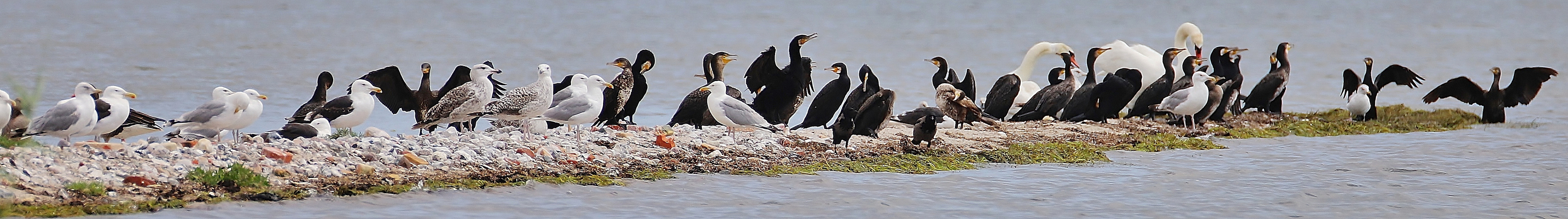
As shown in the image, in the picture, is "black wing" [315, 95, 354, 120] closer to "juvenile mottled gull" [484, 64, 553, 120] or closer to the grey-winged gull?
"juvenile mottled gull" [484, 64, 553, 120]

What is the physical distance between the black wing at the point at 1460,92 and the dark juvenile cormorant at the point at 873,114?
448 cm

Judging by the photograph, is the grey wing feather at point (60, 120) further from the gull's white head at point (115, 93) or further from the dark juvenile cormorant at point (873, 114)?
the dark juvenile cormorant at point (873, 114)

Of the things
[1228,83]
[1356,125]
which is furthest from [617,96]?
[1356,125]

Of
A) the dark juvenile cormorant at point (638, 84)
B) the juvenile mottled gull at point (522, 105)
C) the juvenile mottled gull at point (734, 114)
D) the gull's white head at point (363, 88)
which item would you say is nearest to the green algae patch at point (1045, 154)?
the juvenile mottled gull at point (734, 114)

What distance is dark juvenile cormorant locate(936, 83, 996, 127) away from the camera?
32.1 feet

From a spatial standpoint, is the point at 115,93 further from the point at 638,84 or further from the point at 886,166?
the point at 886,166

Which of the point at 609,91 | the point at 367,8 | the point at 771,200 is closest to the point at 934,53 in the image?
the point at 609,91

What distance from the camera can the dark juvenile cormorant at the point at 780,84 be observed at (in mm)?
10719

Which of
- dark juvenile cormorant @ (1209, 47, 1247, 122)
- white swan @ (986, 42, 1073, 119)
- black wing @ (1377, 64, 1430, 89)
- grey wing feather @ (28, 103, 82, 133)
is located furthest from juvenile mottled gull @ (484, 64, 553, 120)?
black wing @ (1377, 64, 1430, 89)

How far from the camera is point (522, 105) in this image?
29.6 feet

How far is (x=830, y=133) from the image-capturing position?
988cm

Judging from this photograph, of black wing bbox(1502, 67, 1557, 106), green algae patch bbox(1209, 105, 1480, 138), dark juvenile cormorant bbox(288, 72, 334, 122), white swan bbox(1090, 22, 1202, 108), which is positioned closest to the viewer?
dark juvenile cormorant bbox(288, 72, 334, 122)

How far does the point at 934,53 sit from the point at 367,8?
17.5 metres

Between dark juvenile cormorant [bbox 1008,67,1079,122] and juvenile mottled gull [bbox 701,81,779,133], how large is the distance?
2756mm
